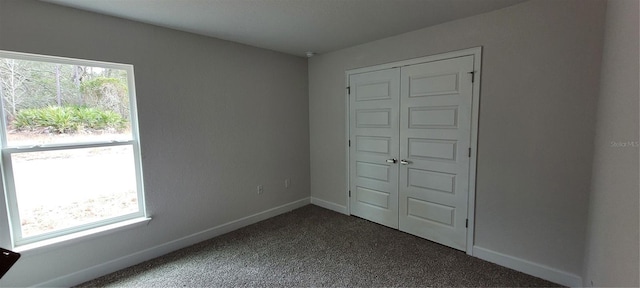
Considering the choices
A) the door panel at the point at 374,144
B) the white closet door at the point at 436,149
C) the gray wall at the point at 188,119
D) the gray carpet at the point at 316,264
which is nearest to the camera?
the gray wall at the point at 188,119

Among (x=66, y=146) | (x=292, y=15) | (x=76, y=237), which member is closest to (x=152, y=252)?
(x=76, y=237)

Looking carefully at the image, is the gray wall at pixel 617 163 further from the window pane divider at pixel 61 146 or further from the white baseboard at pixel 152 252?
the window pane divider at pixel 61 146

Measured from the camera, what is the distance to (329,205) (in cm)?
399

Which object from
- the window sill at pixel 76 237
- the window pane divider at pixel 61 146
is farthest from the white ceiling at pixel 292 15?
the window sill at pixel 76 237

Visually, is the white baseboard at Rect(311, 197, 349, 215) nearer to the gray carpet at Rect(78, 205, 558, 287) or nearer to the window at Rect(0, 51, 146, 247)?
the gray carpet at Rect(78, 205, 558, 287)

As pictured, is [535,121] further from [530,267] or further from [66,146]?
[66,146]

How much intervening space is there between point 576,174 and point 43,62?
4.38 metres

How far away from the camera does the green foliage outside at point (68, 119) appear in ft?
6.68

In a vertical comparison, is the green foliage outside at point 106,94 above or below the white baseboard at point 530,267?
above

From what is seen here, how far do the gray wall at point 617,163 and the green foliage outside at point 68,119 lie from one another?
3.51 meters

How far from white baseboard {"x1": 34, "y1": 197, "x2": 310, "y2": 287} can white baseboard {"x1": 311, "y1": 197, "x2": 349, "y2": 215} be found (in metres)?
0.58

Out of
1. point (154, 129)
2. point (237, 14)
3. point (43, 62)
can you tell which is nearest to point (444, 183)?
point (237, 14)

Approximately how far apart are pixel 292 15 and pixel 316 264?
2350 mm

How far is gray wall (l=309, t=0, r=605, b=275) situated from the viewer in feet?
6.54
